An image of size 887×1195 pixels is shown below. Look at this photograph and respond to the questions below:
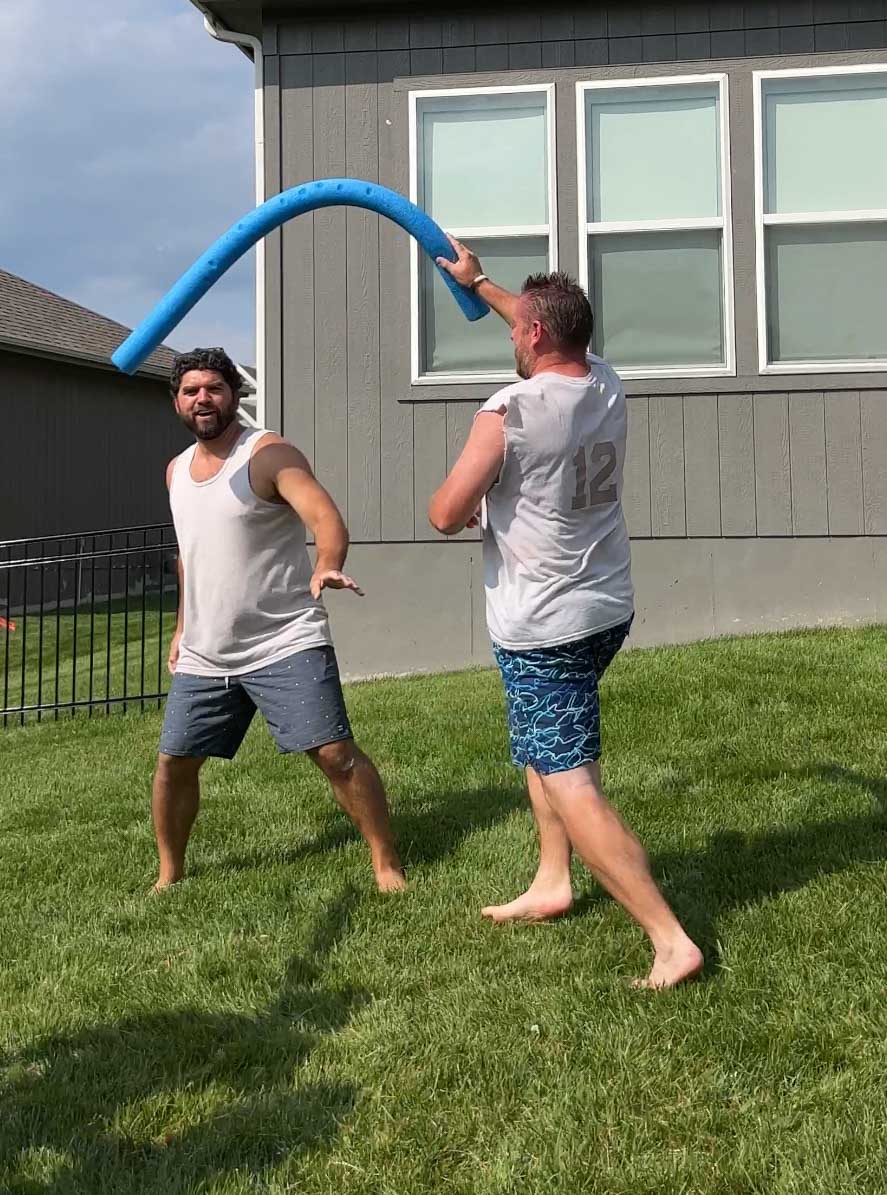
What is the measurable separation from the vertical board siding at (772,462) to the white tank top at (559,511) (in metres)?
5.02

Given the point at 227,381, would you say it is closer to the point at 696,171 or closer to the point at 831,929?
the point at 831,929

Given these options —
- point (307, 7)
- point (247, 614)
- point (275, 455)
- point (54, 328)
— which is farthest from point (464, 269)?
point (54, 328)

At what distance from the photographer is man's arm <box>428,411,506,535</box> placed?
296cm

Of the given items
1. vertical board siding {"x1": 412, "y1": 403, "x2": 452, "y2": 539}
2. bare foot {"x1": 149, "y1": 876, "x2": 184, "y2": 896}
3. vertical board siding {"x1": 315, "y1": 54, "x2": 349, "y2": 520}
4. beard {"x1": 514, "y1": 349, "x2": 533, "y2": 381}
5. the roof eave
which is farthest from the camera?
the roof eave

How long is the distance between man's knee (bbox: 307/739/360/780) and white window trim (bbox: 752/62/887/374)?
5094 mm

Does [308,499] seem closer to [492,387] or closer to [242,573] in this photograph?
[242,573]

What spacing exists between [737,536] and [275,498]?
4.82m

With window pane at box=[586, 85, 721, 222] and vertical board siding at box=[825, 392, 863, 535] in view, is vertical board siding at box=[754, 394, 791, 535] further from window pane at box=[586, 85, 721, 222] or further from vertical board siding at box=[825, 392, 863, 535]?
window pane at box=[586, 85, 721, 222]

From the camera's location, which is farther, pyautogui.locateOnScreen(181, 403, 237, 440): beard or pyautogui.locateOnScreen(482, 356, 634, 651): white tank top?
pyautogui.locateOnScreen(181, 403, 237, 440): beard

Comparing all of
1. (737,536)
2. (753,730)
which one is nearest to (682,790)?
(753,730)

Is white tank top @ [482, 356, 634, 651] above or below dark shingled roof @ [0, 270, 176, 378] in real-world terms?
below

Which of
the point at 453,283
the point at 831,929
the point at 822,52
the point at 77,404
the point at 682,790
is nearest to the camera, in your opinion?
the point at 831,929

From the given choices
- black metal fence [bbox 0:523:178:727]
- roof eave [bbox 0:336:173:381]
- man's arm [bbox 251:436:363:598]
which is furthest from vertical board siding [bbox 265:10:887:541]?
roof eave [bbox 0:336:173:381]

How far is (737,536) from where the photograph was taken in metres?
7.94
